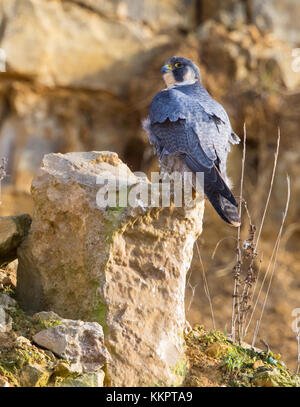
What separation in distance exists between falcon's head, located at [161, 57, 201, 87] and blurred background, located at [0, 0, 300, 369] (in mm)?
3213

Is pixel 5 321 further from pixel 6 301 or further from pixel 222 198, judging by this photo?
pixel 222 198

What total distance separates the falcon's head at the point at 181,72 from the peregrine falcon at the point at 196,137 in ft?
1.61

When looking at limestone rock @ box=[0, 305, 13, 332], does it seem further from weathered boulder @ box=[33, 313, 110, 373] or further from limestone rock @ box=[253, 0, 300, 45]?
limestone rock @ box=[253, 0, 300, 45]

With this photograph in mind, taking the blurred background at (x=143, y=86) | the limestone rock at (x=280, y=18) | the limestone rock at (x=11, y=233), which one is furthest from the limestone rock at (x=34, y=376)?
the limestone rock at (x=280, y=18)

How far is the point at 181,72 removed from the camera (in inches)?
208

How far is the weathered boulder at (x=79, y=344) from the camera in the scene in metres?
3.17

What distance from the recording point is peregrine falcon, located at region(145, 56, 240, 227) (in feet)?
12.9

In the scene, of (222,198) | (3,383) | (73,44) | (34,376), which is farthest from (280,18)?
(3,383)

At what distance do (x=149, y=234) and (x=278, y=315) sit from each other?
4.81m

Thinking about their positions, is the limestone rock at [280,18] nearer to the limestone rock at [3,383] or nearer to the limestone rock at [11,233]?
the limestone rock at [11,233]

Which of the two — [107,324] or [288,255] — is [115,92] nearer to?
[288,255]

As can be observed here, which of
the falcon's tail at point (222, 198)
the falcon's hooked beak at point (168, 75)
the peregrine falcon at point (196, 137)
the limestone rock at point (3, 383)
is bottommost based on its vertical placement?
the limestone rock at point (3, 383)

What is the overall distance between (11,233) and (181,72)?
7.12 ft

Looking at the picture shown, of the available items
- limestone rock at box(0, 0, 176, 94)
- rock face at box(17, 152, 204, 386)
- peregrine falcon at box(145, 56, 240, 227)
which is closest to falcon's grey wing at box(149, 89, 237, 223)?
peregrine falcon at box(145, 56, 240, 227)
